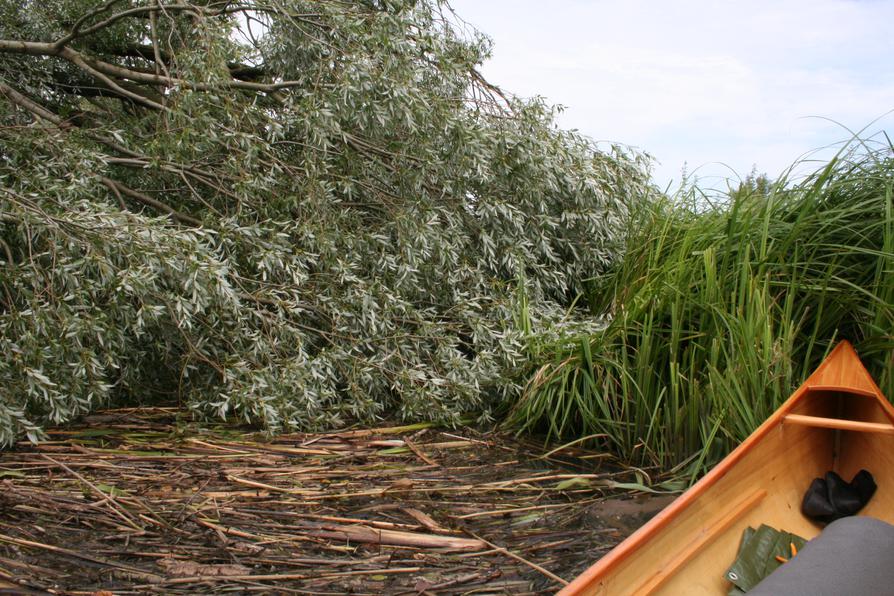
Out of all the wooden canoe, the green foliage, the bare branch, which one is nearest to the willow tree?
the bare branch

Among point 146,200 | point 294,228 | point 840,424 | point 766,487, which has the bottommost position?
point 766,487

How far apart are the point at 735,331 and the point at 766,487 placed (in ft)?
4.63

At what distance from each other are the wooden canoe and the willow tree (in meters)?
2.11

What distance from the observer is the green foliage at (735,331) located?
4367 mm

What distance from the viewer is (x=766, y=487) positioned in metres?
3.22

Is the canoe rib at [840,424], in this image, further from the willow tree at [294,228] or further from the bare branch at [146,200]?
the bare branch at [146,200]

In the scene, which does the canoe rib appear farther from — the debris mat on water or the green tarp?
the debris mat on water

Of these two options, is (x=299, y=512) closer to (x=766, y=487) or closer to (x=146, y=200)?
(x=766, y=487)

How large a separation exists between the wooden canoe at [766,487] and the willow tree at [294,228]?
6.93 ft

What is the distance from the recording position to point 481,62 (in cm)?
675

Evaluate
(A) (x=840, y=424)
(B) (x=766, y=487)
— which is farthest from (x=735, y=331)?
(B) (x=766, y=487)

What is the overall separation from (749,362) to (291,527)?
8.39 feet

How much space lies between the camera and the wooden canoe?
2.30m

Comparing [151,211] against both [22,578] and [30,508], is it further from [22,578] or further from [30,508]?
[22,578]
